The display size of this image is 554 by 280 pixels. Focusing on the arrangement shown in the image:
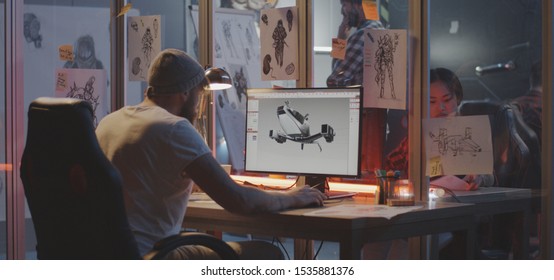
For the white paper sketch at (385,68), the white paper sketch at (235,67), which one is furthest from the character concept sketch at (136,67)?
the white paper sketch at (385,68)

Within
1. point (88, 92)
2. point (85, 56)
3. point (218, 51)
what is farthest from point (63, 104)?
point (85, 56)

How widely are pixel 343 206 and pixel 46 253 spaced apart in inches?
43.4

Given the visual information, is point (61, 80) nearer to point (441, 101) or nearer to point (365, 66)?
point (365, 66)

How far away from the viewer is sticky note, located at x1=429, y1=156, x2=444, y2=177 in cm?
336

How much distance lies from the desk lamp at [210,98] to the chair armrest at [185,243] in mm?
841

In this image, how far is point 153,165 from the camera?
106 inches

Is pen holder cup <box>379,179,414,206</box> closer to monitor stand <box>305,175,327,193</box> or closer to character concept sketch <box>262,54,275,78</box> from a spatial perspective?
monitor stand <box>305,175,327,193</box>

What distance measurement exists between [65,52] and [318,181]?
244 cm

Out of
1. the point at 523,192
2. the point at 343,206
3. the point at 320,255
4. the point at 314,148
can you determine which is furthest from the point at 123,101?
the point at 523,192

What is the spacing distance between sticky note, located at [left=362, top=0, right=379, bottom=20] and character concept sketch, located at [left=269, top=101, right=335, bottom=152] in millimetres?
610

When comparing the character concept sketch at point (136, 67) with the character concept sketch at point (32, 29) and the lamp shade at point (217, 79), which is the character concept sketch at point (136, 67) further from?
the lamp shade at point (217, 79)

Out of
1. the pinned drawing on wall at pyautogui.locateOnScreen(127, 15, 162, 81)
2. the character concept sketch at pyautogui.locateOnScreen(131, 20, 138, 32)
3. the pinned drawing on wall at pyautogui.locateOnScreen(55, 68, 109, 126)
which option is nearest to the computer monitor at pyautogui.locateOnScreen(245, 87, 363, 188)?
the pinned drawing on wall at pyautogui.locateOnScreen(127, 15, 162, 81)

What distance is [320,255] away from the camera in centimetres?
439
